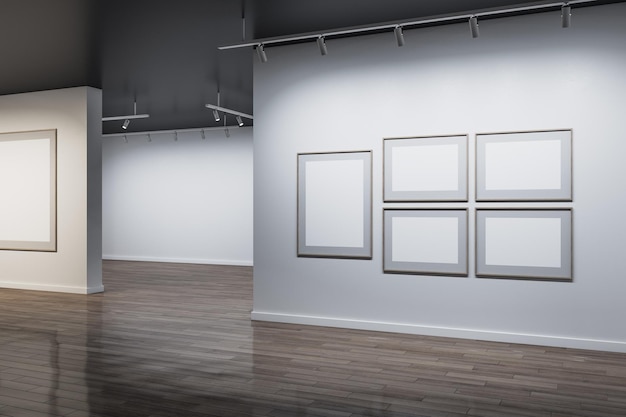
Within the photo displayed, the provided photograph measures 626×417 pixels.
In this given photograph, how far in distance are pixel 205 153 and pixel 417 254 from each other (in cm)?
937

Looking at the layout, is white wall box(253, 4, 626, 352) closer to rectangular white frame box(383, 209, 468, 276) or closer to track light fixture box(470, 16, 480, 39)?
rectangular white frame box(383, 209, 468, 276)

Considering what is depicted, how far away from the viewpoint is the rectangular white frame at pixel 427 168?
6.55 meters

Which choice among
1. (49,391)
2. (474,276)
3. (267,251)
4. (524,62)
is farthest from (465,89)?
(49,391)

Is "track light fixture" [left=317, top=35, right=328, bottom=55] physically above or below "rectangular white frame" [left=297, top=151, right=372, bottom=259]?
above

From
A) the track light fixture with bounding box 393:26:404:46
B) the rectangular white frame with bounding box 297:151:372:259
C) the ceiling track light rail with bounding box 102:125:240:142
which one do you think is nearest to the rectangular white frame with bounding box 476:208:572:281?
the rectangular white frame with bounding box 297:151:372:259

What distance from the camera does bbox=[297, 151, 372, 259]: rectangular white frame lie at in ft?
22.9

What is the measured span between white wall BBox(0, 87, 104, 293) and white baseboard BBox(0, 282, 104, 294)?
0.02m

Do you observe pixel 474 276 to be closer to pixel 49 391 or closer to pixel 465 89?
pixel 465 89

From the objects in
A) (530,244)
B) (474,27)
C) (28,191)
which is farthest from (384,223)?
(28,191)

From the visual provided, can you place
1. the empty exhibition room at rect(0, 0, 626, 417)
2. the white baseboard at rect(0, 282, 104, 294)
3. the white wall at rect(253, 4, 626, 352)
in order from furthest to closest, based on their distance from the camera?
the white baseboard at rect(0, 282, 104, 294)
the white wall at rect(253, 4, 626, 352)
the empty exhibition room at rect(0, 0, 626, 417)

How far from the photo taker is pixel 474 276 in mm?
6465

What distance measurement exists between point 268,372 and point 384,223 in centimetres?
243

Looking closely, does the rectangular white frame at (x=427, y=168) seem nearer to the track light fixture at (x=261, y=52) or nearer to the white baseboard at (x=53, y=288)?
the track light fixture at (x=261, y=52)

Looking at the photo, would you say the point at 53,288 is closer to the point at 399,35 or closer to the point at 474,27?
the point at 399,35
